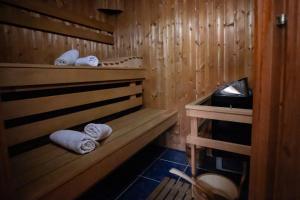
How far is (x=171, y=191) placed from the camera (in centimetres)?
180

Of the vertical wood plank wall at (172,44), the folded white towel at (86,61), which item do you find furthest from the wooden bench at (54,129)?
the vertical wood plank wall at (172,44)

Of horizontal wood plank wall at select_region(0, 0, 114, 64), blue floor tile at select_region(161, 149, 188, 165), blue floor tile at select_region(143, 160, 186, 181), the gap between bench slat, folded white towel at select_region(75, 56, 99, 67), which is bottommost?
blue floor tile at select_region(143, 160, 186, 181)

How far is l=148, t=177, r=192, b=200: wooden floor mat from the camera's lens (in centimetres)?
172

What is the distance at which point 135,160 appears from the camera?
2445 millimetres

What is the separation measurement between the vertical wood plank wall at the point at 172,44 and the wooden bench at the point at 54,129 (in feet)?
1.86

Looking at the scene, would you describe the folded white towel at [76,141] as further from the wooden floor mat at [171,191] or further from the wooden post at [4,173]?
the wooden floor mat at [171,191]

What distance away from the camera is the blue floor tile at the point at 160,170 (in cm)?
207

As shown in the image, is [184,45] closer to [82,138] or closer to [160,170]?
[160,170]

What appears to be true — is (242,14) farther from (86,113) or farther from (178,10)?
(86,113)

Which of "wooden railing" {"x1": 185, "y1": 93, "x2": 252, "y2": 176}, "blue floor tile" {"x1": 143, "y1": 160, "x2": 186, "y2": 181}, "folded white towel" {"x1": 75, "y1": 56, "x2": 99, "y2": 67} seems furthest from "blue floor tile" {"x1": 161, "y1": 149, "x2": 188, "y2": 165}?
"folded white towel" {"x1": 75, "y1": 56, "x2": 99, "y2": 67}

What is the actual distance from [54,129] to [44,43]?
1.06m

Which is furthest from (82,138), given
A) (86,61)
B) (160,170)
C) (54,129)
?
(160,170)

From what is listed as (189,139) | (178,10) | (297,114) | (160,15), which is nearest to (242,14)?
→ (178,10)

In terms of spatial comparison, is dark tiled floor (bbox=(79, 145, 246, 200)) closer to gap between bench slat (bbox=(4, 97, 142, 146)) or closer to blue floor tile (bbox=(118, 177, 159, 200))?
blue floor tile (bbox=(118, 177, 159, 200))
